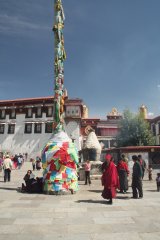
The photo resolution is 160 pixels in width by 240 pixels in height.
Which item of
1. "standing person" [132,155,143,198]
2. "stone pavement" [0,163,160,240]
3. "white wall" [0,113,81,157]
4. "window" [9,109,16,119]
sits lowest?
"stone pavement" [0,163,160,240]

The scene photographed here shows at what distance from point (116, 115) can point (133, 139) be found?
77.5 ft

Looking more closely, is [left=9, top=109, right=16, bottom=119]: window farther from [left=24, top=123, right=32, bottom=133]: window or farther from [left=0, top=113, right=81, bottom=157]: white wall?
[left=24, top=123, right=32, bottom=133]: window

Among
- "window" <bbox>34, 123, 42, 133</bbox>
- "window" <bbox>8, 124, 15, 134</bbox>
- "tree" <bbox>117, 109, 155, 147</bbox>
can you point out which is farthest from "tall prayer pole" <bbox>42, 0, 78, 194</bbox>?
"window" <bbox>8, 124, 15, 134</bbox>

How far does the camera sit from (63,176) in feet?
33.2

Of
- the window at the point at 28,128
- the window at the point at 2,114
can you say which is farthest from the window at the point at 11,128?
the window at the point at 28,128

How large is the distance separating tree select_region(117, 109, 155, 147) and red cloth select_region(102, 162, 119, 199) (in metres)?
35.3

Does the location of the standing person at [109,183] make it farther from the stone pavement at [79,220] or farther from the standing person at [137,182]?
the standing person at [137,182]

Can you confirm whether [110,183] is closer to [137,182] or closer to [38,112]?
[137,182]

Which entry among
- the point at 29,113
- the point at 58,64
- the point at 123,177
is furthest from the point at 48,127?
the point at 123,177

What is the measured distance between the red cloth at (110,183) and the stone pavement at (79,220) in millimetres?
308

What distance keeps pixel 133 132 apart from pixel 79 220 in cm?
3912

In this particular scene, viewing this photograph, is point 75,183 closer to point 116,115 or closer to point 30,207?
point 30,207

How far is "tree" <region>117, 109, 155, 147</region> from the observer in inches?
1714

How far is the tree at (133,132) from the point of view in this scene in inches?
1714
